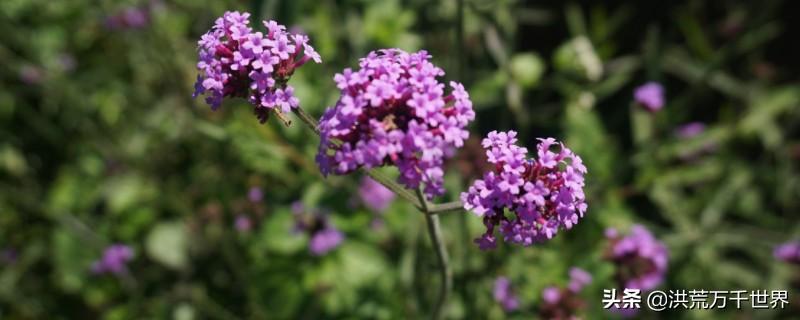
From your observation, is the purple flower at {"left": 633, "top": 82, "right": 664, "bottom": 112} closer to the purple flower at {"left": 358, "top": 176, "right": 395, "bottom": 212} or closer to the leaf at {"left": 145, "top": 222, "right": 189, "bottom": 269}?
the purple flower at {"left": 358, "top": 176, "right": 395, "bottom": 212}

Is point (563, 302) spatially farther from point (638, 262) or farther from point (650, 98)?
point (650, 98)

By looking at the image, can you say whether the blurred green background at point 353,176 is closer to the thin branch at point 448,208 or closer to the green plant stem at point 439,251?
the green plant stem at point 439,251

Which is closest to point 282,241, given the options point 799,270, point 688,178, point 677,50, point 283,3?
point 283,3

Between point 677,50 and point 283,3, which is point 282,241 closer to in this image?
point 283,3

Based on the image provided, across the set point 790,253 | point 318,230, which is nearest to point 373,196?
point 318,230

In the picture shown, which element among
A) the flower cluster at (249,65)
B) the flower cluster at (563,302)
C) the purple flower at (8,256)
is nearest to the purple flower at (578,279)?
the flower cluster at (563,302)
